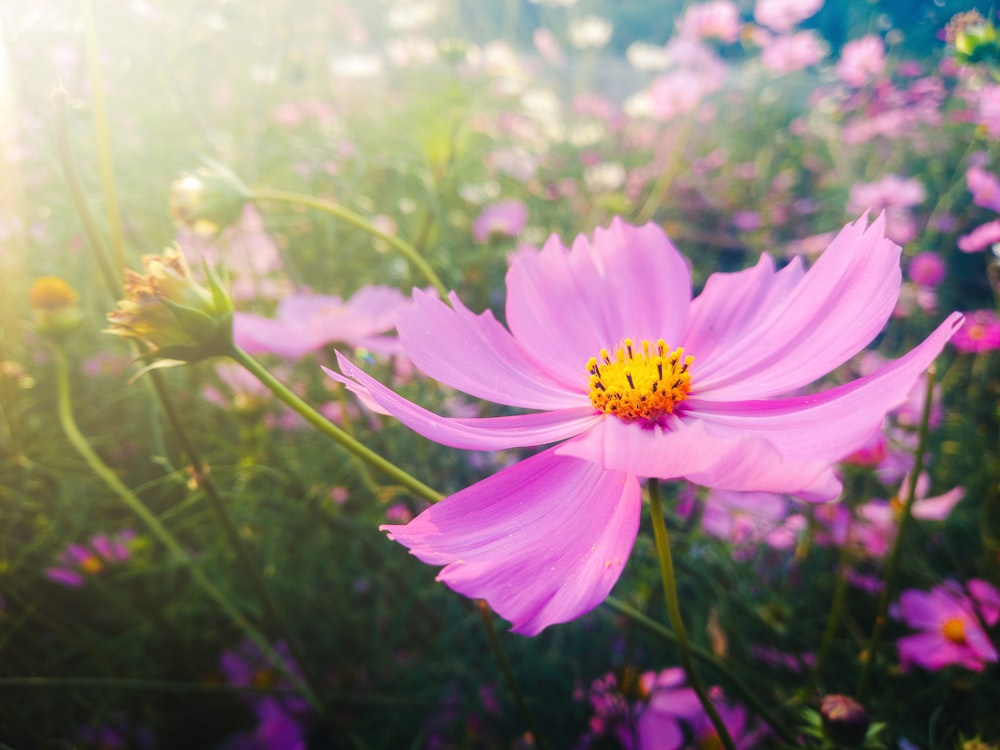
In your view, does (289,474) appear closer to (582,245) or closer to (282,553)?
(282,553)

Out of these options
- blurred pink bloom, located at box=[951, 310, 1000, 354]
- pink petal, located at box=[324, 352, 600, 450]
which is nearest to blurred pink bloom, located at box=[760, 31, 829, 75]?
blurred pink bloom, located at box=[951, 310, 1000, 354]

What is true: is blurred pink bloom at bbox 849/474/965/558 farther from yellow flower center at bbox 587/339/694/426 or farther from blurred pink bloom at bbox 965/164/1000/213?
yellow flower center at bbox 587/339/694/426

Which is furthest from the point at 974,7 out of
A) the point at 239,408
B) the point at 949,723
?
the point at 239,408

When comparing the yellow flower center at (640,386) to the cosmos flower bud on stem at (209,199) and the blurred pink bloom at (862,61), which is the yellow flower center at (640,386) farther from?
the blurred pink bloom at (862,61)

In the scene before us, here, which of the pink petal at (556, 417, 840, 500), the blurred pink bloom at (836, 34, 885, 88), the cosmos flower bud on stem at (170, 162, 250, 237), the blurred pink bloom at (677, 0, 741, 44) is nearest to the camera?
the pink petal at (556, 417, 840, 500)

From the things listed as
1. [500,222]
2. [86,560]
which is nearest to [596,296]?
[500,222]

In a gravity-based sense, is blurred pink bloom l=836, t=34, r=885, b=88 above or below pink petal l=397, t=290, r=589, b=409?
above
